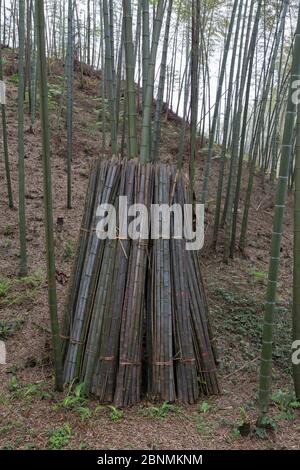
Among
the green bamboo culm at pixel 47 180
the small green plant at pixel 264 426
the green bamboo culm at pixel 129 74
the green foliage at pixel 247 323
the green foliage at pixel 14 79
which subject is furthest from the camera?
the green foliage at pixel 14 79

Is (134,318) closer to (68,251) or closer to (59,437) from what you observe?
(59,437)

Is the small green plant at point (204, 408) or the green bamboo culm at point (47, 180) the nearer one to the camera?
the green bamboo culm at point (47, 180)

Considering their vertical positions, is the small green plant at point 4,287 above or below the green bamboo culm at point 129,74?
below

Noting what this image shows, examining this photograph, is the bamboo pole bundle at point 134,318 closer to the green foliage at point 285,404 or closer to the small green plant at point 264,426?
the small green plant at point 264,426

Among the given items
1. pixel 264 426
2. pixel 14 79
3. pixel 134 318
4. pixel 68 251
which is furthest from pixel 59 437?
pixel 14 79

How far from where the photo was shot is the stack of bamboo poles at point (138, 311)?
246cm

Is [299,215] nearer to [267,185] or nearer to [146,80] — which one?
[146,80]

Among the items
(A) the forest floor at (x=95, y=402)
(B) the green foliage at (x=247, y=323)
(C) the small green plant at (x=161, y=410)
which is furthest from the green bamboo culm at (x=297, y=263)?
(B) the green foliage at (x=247, y=323)

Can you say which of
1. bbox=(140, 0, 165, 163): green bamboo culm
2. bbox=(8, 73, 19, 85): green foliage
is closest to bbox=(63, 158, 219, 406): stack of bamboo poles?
bbox=(140, 0, 165, 163): green bamboo culm

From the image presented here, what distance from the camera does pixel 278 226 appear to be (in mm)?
2117

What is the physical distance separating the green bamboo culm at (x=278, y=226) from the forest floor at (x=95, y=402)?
219mm

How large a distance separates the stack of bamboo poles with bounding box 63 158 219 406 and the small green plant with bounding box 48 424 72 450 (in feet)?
1.00
